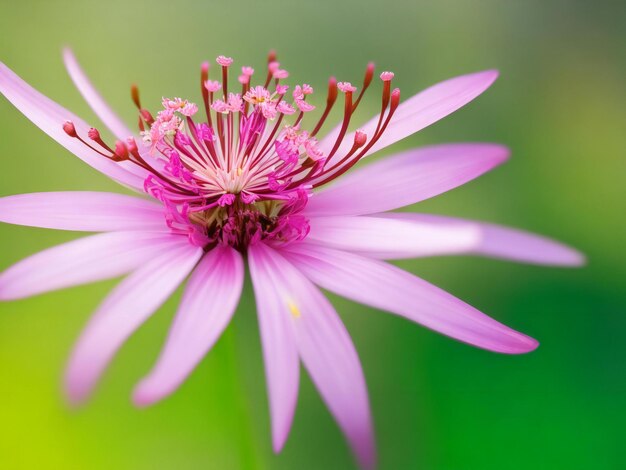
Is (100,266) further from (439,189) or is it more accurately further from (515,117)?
(515,117)

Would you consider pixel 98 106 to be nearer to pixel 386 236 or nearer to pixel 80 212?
pixel 80 212

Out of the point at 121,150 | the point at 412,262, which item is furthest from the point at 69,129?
the point at 412,262

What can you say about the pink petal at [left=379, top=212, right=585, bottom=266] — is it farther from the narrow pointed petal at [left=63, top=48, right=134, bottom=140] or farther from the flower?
the narrow pointed petal at [left=63, top=48, right=134, bottom=140]

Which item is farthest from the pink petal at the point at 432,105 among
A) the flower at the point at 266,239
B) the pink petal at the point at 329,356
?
the pink petal at the point at 329,356

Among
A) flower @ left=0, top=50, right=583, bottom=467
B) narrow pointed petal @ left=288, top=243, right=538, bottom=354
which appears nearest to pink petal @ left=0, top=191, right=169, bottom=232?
flower @ left=0, top=50, right=583, bottom=467

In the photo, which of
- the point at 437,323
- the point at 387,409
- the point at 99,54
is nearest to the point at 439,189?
the point at 437,323

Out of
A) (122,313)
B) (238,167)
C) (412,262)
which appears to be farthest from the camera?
(412,262)
